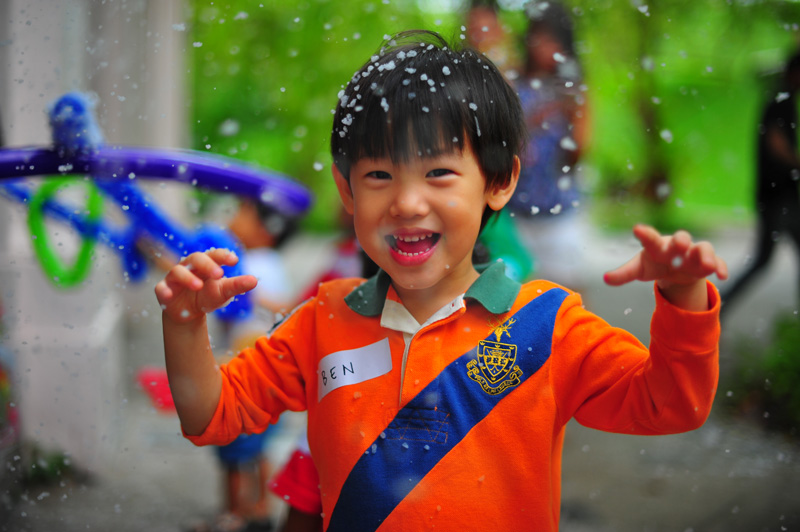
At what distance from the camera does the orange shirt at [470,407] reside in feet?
3.60

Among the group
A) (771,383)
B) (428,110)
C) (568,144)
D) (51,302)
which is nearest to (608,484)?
(771,383)

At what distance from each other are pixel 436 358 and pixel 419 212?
0.24m

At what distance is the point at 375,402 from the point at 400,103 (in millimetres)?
468

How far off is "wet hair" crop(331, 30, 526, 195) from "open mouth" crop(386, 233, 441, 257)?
4.7 inches

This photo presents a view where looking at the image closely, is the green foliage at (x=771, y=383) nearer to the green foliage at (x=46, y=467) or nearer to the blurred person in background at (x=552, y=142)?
the blurred person in background at (x=552, y=142)

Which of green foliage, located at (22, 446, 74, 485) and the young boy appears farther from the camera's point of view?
green foliage, located at (22, 446, 74, 485)

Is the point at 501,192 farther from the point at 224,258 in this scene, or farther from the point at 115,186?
the point at 115,186

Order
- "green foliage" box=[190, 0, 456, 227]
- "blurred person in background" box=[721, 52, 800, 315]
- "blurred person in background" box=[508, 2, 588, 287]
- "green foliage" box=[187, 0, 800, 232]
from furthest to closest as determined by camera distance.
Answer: "green foliage" box=[190, 0, 456, 227], "green foliage" box=[187, 0, 800, 232], "blurred person in background" box=[721, 52, 800, 315], "blurred person in background" box=[508, 2, 588, 287]

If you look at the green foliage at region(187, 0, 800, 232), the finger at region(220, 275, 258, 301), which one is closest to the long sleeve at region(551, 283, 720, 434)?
the finger at region(220, 275, 258, 301)

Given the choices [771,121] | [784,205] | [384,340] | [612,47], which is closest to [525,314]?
[384,340]

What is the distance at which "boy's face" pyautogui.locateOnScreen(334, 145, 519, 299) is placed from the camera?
110 centimetres

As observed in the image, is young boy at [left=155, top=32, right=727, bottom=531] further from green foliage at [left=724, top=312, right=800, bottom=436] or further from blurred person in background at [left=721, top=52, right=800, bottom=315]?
blurred person in background at [left=721, top=52, right=800, bottom=315]

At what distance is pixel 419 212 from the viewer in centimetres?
108

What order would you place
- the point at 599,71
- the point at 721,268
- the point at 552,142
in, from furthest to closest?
the point at 599,71
the point at 552,142
the point at 721,268
